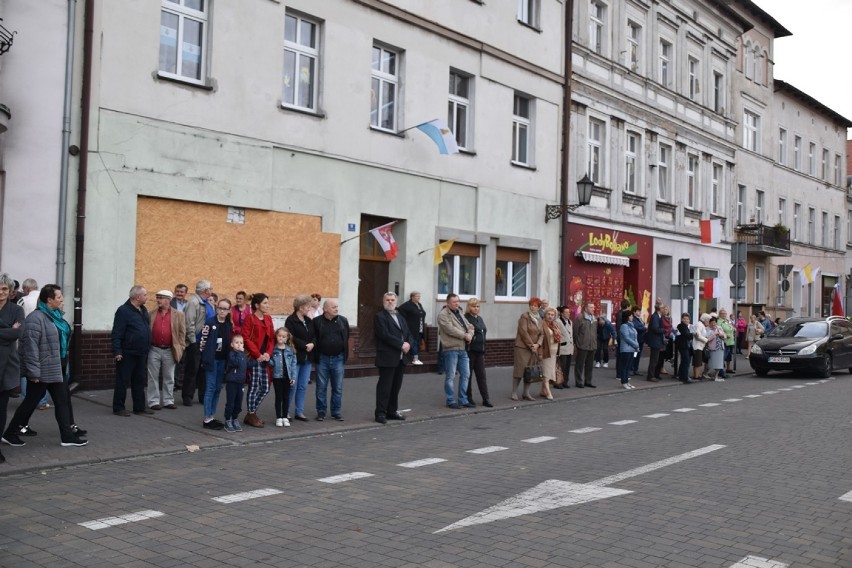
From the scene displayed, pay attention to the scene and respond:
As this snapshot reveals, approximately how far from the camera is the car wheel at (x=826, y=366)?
22875mm

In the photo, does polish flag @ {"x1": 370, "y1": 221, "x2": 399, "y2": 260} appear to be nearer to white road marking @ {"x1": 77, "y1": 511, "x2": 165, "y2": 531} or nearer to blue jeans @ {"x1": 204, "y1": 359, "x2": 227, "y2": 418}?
blue jeans @ {"x1": 204, "y1": 359, "x2": 227, "y2": 418}

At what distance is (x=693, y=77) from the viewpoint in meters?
32.8

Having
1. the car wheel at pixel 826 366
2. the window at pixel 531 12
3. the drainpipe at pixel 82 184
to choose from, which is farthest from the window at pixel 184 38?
the car wheel at pixel 826 366

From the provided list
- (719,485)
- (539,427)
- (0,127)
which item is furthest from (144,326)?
(719,485)

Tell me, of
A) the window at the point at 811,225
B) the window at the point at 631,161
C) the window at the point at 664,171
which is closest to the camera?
the window at the point at 631,161

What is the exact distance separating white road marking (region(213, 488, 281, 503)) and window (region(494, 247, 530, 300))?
48.3ft

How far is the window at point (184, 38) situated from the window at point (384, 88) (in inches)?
166

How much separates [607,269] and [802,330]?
5670 mm

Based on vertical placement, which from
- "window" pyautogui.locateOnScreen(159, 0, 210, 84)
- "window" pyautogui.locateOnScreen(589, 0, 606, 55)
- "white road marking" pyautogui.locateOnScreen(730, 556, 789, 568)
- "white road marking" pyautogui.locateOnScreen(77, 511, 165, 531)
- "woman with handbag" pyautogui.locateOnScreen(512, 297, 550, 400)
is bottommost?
"white road marking" pyautogui.locateOnScreen(77, 511, 165, 531)

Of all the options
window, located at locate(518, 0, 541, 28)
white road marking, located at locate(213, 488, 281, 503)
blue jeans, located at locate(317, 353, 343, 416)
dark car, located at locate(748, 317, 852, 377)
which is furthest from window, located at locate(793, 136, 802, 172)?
white road marking, located at locate(213, 488, 281, 503)

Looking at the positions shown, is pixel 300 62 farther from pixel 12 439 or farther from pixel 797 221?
pixel 797 221

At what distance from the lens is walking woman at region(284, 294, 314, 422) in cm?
1193

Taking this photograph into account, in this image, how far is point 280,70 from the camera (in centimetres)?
1639

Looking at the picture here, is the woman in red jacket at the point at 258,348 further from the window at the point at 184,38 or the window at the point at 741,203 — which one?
the window at the point at 741,203
